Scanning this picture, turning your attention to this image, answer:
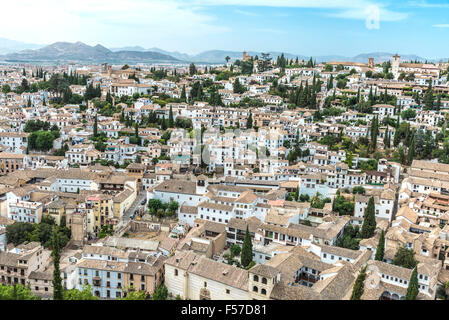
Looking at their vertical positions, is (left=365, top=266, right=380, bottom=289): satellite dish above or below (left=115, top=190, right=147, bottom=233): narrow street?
above

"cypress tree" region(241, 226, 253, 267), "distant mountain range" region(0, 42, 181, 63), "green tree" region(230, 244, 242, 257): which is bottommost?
"green tree" region(230, 244, 242, 257)

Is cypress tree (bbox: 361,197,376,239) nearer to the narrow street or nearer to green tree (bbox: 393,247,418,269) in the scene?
green tree (bbox: 393,247,418,269)

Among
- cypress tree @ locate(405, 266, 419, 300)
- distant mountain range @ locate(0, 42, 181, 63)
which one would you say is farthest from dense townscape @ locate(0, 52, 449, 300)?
distant mountain range @ locate(0, 42, 181, 63)

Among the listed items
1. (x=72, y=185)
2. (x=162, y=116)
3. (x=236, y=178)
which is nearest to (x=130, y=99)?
(x=162, y=116)

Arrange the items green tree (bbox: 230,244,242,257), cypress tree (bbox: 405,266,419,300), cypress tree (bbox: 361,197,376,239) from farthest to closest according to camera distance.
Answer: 1. cypress tree (bbox: 361,197,376,239)
2. green tree (bbox: 230,244,242,257)
3. cypress tree (bbox: 405,266,419,300)

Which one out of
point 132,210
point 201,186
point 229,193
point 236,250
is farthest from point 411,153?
point 132,210

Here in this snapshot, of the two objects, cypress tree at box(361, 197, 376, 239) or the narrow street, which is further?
the narrow street

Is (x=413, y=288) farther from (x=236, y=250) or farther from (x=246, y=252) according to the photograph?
(x=236, y=250)

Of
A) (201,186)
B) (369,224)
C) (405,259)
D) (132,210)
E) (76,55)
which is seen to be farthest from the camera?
(76,55)

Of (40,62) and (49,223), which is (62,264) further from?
(40,62)
